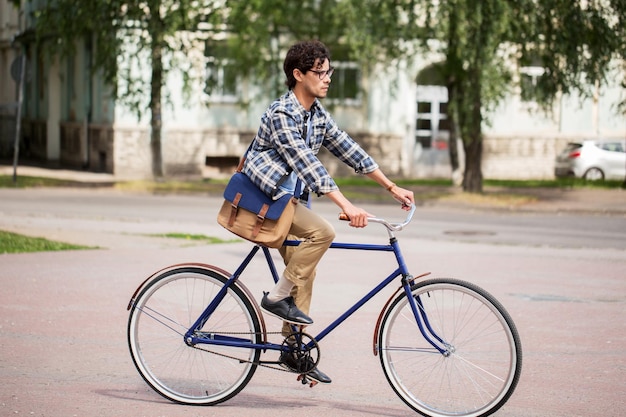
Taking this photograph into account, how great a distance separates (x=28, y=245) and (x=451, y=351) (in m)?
8.72

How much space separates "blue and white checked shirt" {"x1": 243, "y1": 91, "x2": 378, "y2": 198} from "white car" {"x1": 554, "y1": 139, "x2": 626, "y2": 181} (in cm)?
3047

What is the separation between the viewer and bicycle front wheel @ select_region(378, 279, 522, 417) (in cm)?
596

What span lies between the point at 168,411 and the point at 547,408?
1966 mm

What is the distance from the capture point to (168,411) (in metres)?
6.34

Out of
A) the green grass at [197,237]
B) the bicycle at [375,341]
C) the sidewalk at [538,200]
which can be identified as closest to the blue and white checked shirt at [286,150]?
the bicycle at [375,341]

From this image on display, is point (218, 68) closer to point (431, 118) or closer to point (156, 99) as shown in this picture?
point (156, 99)

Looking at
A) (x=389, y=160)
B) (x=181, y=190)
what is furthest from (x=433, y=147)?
(x=181, y=190)

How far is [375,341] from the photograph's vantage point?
6.30m

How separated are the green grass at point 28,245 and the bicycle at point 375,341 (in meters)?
7.28

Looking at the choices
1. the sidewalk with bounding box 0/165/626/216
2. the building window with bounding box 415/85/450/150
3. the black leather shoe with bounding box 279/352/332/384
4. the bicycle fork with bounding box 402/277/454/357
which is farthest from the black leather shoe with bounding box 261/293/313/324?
the building window with bounding box 415/85/450/150

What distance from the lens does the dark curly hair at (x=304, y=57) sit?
20.8 feet

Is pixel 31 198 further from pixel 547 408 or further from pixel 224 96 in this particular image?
pixel 547 408

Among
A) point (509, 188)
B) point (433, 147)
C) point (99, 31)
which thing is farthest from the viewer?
point (433, 147)

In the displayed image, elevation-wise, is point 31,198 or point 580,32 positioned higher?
point 580,32
